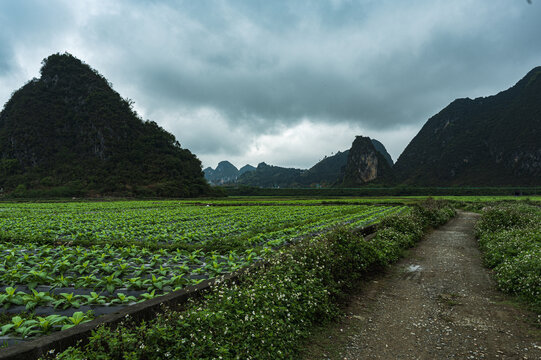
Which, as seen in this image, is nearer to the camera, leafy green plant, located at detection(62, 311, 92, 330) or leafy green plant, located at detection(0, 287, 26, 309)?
leafy green plant, located at detection(62, 311, 92, 330)

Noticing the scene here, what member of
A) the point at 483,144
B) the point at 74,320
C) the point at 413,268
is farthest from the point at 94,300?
the point at 483,144

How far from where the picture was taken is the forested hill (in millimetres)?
72812

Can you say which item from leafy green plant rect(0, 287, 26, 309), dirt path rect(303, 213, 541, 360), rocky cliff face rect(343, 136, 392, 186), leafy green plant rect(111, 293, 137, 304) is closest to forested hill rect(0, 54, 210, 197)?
leafy green plant rect(0, 287, 26, 309)

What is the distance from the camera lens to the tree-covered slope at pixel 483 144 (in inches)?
4604

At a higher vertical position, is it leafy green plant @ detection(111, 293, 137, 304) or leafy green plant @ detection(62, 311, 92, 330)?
leafy green plant @ detection(62, 311, 92, 330)

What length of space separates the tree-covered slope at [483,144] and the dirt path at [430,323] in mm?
139209

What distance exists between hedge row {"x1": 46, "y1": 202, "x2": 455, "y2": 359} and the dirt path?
0.48m

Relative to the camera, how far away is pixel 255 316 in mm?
3924

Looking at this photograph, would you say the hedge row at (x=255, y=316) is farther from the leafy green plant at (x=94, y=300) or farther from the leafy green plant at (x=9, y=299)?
the leafy green plant at (x=9, y=299)

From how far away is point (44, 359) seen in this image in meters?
2.57

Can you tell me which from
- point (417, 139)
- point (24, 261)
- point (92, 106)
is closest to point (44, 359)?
point (24, 261)

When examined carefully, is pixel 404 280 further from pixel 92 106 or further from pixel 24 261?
pixel 92 106

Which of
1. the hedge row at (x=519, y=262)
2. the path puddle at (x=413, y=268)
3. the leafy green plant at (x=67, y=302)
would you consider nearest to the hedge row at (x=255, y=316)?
the leafy green plant at (x=67, y=302)

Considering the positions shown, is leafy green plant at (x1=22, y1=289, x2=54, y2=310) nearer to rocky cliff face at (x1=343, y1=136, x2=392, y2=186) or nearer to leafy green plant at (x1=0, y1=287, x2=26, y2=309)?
leafy green plant at (x1=0, y1=287, x2=26, y2=309)
